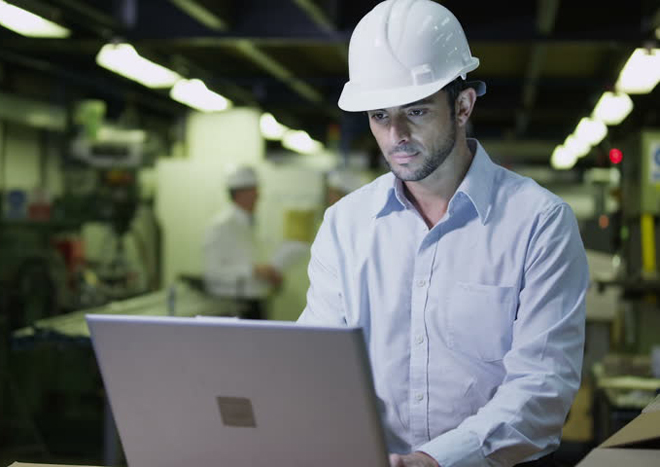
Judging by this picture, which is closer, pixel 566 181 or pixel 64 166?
pixel 64 166

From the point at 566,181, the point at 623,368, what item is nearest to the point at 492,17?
the point at 623,368

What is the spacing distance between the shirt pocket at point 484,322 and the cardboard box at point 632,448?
31 centimetres

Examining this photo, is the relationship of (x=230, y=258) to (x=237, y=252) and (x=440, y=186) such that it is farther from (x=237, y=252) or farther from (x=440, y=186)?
(x=440, y=186)

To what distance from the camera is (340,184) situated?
312 inches

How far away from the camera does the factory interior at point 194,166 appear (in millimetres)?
5312

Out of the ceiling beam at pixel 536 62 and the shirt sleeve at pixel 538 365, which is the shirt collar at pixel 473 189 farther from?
the ceiling beam at pixel 536 62

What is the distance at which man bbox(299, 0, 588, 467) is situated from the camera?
5.95ft

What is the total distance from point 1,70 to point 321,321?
6171 millimetres

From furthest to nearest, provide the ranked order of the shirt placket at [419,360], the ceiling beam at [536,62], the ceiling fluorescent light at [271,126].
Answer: the ceiling fluorescent light at [271,126]
the ceiling beam at [536,62]
the shirt placket at [419,360]

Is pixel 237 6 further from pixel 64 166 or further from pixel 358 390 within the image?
pixel 358 390

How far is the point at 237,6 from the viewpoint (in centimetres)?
569

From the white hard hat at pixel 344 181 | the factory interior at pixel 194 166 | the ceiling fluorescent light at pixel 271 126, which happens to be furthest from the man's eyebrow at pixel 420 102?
the ceiling fluorescent light at pixel 271 126

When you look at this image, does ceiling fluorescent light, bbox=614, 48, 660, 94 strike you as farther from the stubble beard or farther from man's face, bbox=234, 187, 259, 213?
the stubble beard

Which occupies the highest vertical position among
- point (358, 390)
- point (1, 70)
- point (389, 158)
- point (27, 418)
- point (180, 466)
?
point (1, 70)
